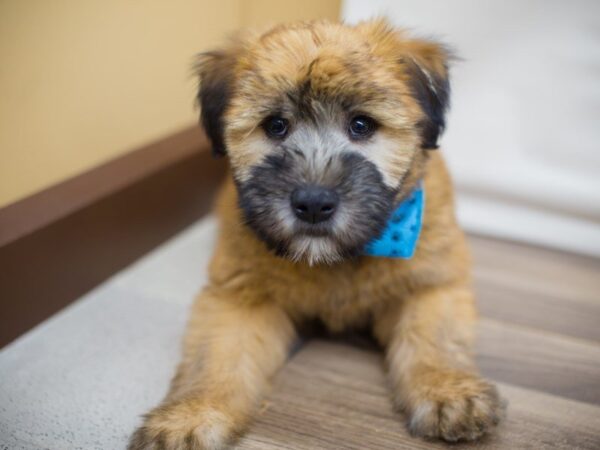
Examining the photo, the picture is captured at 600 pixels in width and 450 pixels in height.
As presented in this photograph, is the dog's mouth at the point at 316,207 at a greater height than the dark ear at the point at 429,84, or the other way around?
the dark ear at the point at 429,84

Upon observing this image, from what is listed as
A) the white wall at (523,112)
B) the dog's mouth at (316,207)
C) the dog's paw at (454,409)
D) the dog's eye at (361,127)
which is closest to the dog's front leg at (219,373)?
the dog's mouth at (316,207)

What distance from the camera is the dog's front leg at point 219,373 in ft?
4.28

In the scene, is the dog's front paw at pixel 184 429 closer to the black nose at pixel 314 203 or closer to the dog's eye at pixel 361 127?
the black nose at pixel 314 203

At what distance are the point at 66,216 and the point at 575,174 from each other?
6.06ft

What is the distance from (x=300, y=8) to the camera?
8.54 feet

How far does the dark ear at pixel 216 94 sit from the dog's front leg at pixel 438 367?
2.13ft

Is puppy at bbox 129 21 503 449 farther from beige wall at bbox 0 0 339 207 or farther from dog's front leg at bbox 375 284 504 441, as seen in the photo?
beige wall at bbox 0 0 339 207

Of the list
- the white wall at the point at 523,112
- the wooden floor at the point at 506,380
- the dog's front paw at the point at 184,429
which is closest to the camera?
the dog's front paw at the point at 184,429

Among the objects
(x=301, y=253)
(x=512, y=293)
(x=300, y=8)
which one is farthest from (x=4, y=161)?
(x=512, y=293)

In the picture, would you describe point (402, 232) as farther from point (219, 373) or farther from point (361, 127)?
point (219, 373)

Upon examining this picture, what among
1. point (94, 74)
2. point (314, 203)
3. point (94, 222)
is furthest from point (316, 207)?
point (94, 74)

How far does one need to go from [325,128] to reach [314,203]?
0.23 metres

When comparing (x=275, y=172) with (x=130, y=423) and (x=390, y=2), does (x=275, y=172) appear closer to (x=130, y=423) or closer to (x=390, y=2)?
(x=130, y=423)

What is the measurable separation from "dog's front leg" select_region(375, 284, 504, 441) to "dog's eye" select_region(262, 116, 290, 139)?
56cm
